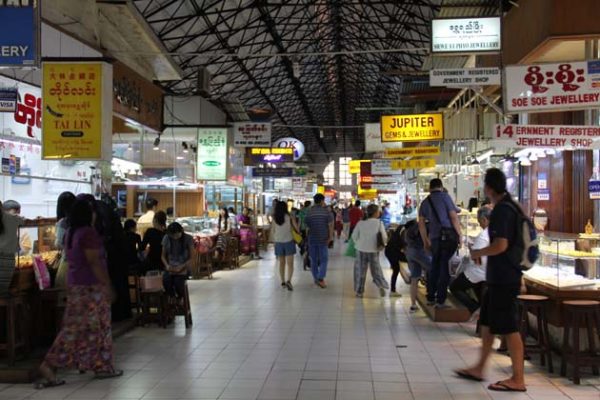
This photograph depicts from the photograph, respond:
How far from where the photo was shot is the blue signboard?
546 centimetres

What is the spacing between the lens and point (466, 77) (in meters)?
8.46

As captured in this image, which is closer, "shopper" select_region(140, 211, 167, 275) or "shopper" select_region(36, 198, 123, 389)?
"shopper" select_region(36, 198, 123, 389)

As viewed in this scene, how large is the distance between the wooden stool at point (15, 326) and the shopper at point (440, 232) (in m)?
4.79

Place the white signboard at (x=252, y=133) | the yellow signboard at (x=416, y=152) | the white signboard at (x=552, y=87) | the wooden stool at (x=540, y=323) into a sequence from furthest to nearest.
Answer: the white signboard at (x=252, y=133) → the yellow signboard at (x=416, y=152) → the white signboard at (x=552, y=87) → the wooden stool at (x=540, y=323)

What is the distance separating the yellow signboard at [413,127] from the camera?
12.8 m

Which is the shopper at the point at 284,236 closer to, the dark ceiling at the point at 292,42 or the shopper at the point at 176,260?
the dark ceiling at the point at 292,42

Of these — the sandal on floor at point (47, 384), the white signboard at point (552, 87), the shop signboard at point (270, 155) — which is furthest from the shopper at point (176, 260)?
the shop signboard at point (270, 155)

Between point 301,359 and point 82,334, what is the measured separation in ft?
6.72

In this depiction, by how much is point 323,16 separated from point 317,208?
1286 centimetres

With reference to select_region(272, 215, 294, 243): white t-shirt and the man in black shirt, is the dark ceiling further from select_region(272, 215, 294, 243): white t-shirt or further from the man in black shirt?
the man in black shirt

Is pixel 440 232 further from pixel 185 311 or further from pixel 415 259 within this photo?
pixel 185 311

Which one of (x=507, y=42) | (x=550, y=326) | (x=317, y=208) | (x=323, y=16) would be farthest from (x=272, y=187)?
(x=550, y=326)

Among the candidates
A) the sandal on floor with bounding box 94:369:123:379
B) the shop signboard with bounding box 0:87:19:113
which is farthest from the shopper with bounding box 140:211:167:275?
the sandal on floor with bounding box 94:369:123:379

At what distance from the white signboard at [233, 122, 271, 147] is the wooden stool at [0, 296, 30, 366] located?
→ 1178 cm
